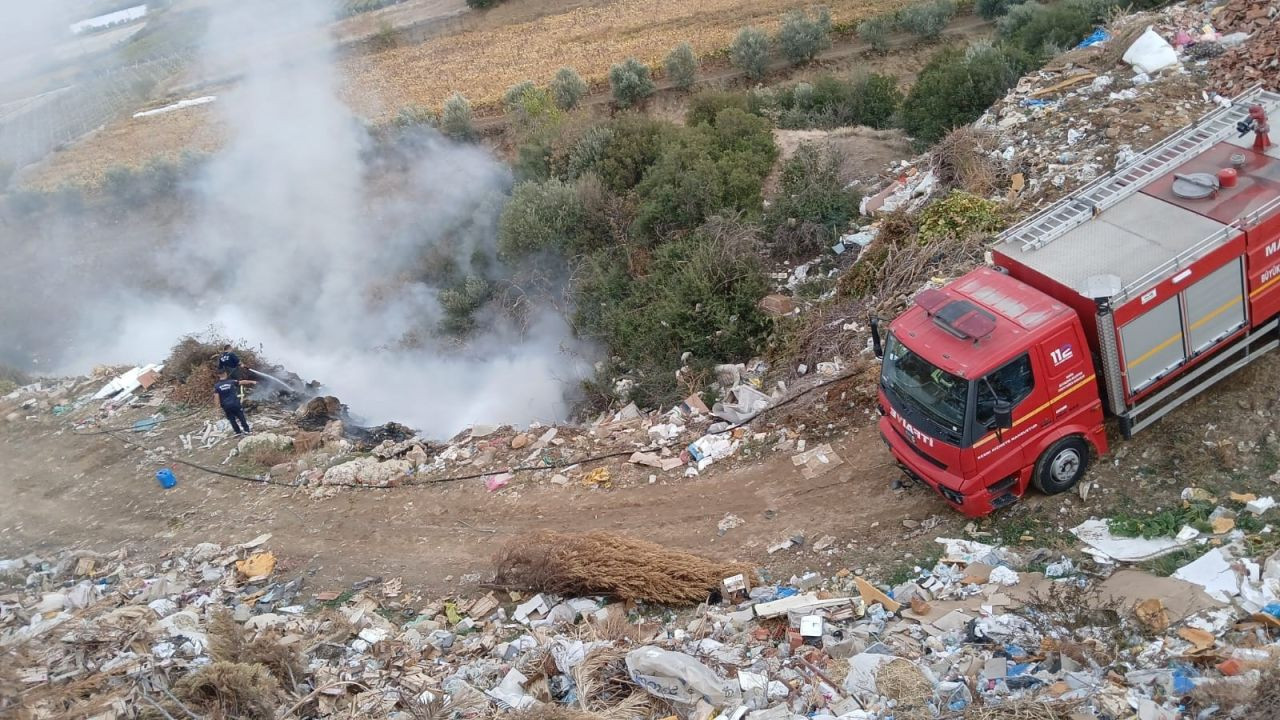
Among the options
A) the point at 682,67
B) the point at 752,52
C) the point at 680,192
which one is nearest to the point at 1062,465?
the point at 680,192

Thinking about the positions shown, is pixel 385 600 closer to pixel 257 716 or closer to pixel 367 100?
pixel 257 716

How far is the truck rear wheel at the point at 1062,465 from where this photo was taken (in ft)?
23.3

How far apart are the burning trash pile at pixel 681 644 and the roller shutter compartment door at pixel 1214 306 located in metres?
1.76

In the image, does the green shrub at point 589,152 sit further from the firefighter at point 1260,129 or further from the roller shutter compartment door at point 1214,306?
the roller shutter compartment door at point 1214,306

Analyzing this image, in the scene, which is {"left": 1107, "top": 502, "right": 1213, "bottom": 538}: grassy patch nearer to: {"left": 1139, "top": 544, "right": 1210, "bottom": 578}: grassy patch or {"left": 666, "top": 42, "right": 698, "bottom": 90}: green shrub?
{"left": 1139, "top": 544, "right": 1210, "bottom": 578}: grassy patch

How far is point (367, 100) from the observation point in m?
28.0

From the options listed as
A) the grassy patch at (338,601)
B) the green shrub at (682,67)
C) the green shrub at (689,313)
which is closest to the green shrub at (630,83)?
the green shrub at (682,67)

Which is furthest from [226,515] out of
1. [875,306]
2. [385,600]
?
[875,306]

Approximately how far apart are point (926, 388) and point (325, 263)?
16.6m

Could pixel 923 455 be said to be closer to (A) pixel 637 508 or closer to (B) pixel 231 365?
(A) pixel 637 508

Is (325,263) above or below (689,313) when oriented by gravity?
above

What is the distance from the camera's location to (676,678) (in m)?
5.92

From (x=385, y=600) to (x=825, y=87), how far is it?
1578 cm

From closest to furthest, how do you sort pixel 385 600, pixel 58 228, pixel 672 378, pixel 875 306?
pixel 385 600
pixel 875 306
pixel 672 378
pixel 58 228
